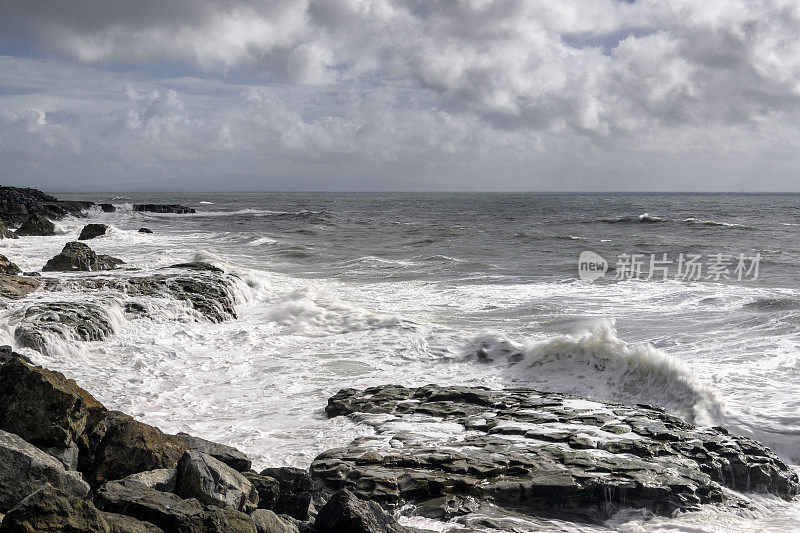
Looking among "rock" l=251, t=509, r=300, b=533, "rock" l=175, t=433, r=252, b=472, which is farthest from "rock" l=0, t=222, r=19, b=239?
"rock" l=251, t=509, r=300, b=533

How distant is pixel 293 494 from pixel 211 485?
781 mm

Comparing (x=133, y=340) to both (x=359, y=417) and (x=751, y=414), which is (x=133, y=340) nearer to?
(x=359, y=417)

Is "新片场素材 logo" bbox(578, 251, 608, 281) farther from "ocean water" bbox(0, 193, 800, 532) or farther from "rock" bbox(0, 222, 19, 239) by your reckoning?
"rock" bbox(0, 222, 19, 239)

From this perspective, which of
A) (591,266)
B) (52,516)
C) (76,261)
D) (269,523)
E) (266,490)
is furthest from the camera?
(591,266)

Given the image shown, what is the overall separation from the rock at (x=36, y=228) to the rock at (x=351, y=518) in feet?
89.2

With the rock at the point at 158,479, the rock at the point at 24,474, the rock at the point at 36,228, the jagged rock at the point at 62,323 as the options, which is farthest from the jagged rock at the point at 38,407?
the rock at the point at 36,228

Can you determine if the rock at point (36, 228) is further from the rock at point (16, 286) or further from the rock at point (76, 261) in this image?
the rock at point (16, 286)

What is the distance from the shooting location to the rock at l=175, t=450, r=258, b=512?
4.19 metres

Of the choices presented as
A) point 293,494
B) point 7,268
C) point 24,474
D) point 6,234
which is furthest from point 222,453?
point 6,234

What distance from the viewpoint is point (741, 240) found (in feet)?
112

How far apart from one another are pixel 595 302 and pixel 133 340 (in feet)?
33.8

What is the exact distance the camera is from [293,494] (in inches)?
189

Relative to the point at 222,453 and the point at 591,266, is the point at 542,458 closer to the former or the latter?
the point at 222,453

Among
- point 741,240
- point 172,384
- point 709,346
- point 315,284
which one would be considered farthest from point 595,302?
point 741,240
